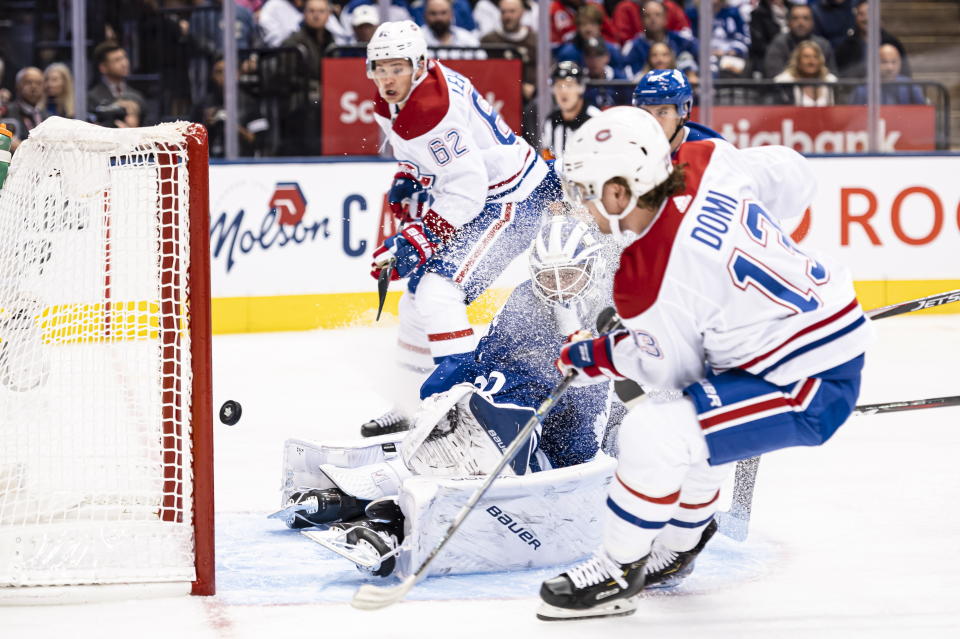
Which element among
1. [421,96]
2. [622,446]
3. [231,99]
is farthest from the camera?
[231,99]

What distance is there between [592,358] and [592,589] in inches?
16.2

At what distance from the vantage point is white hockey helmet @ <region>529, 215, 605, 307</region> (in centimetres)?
292

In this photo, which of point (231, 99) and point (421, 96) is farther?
point (231, 99)

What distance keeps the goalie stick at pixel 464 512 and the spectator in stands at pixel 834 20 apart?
458 centimetres

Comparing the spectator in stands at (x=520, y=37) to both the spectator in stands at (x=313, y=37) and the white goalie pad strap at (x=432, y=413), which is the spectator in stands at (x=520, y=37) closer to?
the spectator in stands at (x=313, y=37)

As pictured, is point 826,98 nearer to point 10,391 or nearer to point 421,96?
point 421,96

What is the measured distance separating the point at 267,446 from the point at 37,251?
138cm

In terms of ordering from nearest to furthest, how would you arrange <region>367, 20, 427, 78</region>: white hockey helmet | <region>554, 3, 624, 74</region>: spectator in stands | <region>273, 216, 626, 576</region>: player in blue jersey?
<region>273, 216, 626, 576</region>: player in blue jersey → <region>367, 20, 427, 78</region>: white hockey helmet → <region>554, 3, 624, 74</region>: spectator in stands

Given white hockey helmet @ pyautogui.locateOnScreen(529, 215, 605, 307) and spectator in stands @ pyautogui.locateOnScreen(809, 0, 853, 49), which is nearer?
white hockey helmet @ pyautogui.locateOnScreen(529, 215, 605, 307)

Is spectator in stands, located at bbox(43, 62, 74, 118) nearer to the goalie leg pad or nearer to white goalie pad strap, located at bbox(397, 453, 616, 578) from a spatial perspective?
the goalie leg pad

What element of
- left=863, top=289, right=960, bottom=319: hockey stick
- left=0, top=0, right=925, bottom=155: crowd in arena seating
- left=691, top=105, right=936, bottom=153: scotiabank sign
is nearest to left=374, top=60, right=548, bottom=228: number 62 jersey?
left=863, top=289, right=960, bottom=319: hockey stick

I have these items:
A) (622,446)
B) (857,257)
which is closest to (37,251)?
(622,446)

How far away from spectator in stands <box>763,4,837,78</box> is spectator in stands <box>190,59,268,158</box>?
2.44m

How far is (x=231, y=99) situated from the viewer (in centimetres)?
634
